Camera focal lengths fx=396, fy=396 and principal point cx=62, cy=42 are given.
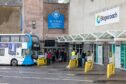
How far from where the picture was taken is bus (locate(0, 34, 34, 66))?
44.6 meters

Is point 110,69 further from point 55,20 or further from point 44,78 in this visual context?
point 55,20

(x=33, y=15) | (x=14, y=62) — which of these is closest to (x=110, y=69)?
(x=14, y=62)

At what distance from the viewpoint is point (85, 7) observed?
4484 cm

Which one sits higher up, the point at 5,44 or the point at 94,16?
the point at 94,16

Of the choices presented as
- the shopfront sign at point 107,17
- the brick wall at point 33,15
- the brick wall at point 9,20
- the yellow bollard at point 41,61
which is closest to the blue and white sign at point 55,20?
the brick wall at point 33,15

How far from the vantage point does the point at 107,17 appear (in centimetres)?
3753

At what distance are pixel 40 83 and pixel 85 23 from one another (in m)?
22.1

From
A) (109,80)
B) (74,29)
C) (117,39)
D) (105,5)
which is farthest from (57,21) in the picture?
(109,80)

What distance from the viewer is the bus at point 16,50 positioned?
44594 millimetres

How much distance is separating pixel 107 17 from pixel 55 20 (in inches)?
608

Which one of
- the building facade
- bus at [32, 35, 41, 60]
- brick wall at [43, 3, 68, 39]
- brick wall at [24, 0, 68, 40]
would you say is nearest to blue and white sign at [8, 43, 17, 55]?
bus at [32, 35, 41, 60]

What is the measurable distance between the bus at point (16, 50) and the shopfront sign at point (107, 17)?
8608mm

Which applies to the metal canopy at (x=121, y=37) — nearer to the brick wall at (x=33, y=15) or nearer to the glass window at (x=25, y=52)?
the glass window at (x=25, y=52)

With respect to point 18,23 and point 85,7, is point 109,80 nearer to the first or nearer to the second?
point 85,7
